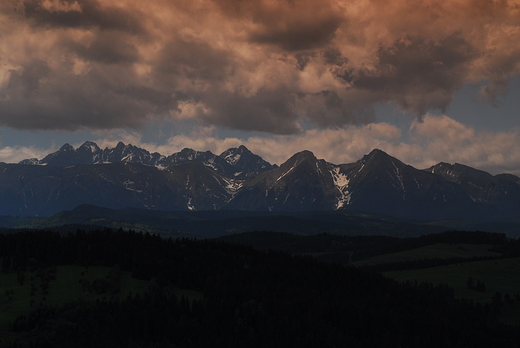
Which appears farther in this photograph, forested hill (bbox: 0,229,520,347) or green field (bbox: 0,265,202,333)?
green field (bbox: 0,265,202,333)

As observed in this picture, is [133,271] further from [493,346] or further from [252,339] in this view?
[493,346]

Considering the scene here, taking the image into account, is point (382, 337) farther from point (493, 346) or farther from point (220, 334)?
point (220, 334)

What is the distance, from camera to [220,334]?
538 feet

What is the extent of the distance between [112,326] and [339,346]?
207 ft

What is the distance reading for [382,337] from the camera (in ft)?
606

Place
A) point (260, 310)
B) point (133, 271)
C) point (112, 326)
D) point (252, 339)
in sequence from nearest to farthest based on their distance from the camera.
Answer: point (112, 326), point (252, 339), point (260, 310), point (133, 271)

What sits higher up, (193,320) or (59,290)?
(59,290)

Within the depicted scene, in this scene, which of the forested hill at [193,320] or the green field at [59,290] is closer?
the forested hill at [193,320]

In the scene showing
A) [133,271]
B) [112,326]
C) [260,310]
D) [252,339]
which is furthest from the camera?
[133,271]

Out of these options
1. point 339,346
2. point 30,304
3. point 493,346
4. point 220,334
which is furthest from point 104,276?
point 493,346

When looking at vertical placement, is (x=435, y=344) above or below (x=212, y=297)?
below

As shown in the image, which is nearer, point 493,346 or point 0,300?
A: point 0,300

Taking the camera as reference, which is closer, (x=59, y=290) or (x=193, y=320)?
(x=193, y=320)

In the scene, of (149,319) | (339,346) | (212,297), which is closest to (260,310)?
(212,297)
